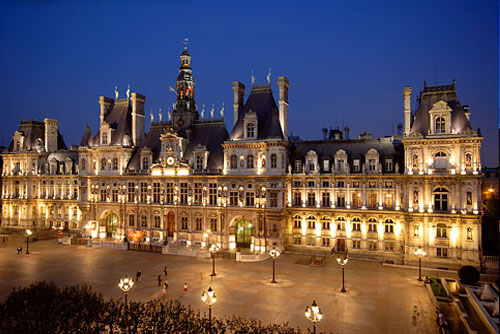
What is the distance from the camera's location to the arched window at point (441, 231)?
4471 cm

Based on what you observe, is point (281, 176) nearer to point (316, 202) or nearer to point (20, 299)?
point (316, 202)

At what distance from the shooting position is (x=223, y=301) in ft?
108

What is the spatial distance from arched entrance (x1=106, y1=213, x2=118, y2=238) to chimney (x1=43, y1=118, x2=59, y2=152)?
25.1 meters

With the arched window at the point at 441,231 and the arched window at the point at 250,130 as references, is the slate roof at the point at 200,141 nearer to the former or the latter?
the arched window at the point at 250,130

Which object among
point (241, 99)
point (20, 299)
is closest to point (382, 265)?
point (241, 99)

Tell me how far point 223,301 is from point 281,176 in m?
22.7

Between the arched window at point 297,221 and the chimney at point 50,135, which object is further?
the chimney at point 50,135

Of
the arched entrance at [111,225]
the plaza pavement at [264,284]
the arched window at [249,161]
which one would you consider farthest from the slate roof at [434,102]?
the arched entrance at [111,225]

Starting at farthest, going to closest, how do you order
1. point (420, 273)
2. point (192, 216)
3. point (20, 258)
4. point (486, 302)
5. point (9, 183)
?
point (9, 183) < point (192, 216) < point (20, 258) < point (420, 273) < point (486, 302)

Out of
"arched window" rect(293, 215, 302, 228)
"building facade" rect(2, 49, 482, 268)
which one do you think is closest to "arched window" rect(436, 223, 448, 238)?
"building facade" rect(2, 49, 482, 268)

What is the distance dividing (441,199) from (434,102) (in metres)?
12.7

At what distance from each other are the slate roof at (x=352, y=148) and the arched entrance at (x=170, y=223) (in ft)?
70.1

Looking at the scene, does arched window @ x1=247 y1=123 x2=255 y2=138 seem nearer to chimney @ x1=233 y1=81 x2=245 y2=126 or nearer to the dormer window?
the dormer window

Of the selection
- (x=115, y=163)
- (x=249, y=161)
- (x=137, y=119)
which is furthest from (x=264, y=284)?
(x=137, y=119)
